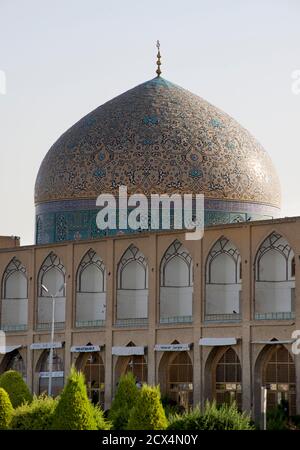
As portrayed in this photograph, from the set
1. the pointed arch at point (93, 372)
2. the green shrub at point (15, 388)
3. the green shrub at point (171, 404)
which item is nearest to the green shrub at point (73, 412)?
the green shrub at point (15, 388)

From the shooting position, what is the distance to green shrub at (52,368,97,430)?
25781mm

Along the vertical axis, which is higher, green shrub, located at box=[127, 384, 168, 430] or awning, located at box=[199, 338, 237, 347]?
awning, located at box=[199, 338, 237, 347]

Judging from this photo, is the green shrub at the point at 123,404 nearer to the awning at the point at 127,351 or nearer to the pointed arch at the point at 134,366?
the awning at the point at 127,351

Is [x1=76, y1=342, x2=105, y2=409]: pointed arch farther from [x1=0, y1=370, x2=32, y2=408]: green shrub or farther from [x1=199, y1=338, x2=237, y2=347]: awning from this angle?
[x1=0, y1=370, x2=32, y2=408]: green shrub

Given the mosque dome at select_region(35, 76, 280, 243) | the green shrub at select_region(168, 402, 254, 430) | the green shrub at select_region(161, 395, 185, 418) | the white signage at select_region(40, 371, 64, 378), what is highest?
the mosque dome at select_region(35, 76, 280, 243)

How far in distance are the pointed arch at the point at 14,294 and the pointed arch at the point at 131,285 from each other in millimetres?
4214

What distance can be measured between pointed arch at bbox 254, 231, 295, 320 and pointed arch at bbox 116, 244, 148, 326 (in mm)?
4460

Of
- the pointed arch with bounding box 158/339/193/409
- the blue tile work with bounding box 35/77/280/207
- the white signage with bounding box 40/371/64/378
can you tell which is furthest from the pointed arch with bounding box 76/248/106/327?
the pointed arch with bounding box 158/339/193/409

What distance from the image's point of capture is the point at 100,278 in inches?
1682

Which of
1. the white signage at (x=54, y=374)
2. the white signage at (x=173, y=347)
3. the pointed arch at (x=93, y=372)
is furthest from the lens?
the white signage at (x=54, y=374)

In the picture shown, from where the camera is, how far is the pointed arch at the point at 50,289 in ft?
143

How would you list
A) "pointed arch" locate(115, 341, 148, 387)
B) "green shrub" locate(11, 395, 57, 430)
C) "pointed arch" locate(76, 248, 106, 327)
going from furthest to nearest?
"pointed arch" locate(76, 248, 106, 327), "pointed arch" locate(115, 341, 148, 387), "green shrub" locate(11, 395, 57, 430)

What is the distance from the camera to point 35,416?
27.4m
